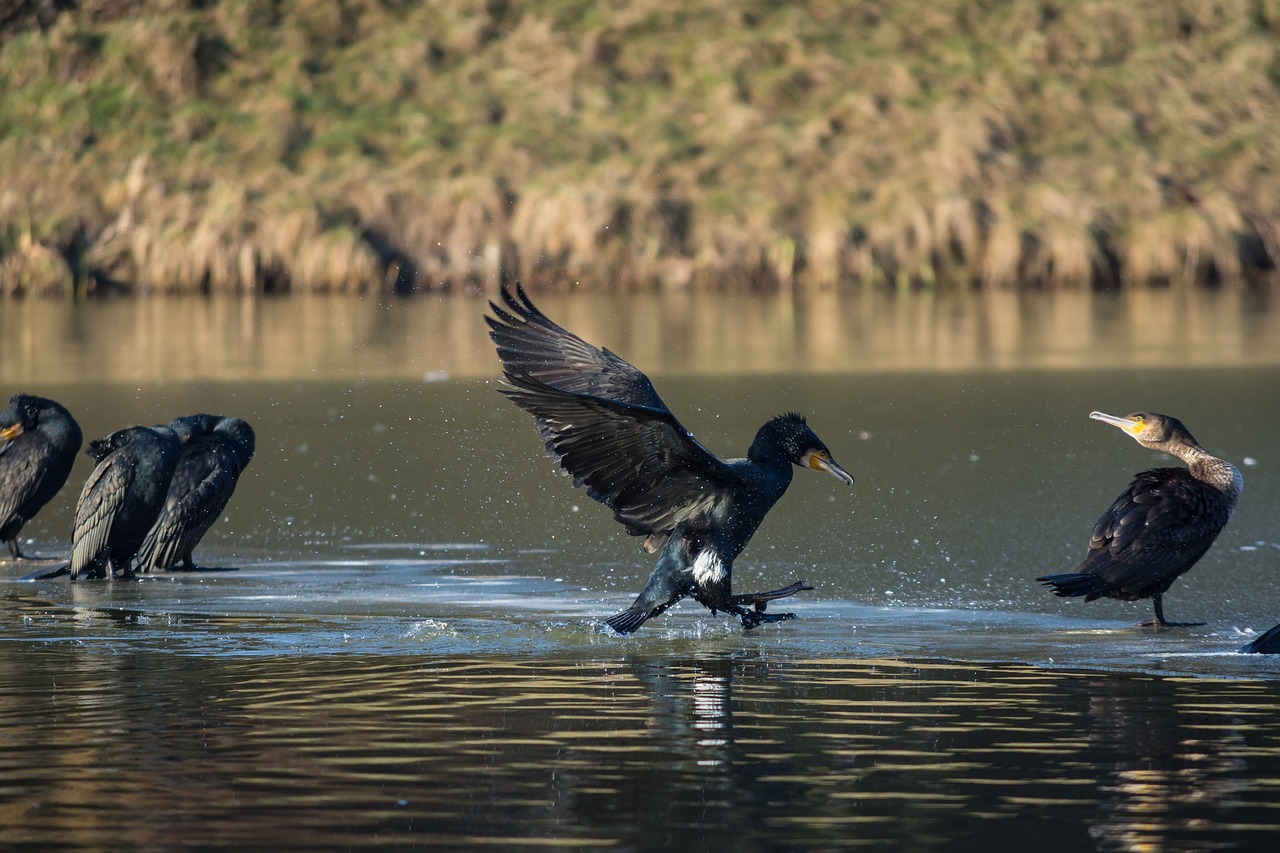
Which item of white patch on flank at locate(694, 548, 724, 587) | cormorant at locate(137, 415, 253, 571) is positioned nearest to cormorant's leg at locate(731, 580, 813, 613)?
white patch on flank at locate(694, 548, 724, 587)

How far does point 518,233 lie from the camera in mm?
26625

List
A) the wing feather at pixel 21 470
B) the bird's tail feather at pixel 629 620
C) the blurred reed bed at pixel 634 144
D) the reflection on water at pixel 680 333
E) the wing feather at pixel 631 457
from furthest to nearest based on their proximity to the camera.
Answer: the blurred reed bed at pixel 634 144 → the reflection on water at pixel 680 333 → the wing feather at pixel 21 470 → the bird's tail feather at pixel 629 620 → the wing feather at pixel 631 457

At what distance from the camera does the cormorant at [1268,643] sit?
6496mm

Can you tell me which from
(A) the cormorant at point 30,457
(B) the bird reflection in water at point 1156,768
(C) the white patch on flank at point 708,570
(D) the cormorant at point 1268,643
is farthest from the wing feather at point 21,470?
(D) the cormorant at point 1268,643

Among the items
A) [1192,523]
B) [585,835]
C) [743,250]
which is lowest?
[585,835]

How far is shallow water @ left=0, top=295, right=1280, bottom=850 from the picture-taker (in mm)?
4758

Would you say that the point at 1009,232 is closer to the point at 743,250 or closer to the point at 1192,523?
the point at 743,250

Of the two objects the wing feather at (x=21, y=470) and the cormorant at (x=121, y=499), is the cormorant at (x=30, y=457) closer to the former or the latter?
the wing feather at (x=21, y=470)

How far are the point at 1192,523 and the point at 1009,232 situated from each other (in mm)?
19117

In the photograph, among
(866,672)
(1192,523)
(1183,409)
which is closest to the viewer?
(866,672)

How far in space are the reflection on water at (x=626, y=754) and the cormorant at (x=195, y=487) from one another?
2411 millimetres

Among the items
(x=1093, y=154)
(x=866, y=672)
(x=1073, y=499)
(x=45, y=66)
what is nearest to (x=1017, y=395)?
(x=1073, y=499)

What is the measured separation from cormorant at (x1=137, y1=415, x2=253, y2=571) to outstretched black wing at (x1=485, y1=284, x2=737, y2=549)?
2.13 meters

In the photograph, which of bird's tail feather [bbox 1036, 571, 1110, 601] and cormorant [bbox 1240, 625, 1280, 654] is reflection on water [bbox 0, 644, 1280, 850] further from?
bird's tail feather [bbox 1036, 571, 1110, 601]
